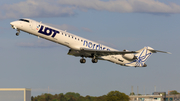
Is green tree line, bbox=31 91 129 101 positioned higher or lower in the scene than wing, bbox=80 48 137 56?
lower

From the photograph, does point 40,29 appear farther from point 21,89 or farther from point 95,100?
point 21,89

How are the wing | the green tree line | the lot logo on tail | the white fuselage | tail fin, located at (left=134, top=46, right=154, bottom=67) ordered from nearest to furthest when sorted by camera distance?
the white fuselage
the wing
the lot logo on tail
tail fin, located at (left=134, top=46, right=154, bottom=67)
the green tree line

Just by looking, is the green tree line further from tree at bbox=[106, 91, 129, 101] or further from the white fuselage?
the white fuselage

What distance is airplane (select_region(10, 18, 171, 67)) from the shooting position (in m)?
42.3

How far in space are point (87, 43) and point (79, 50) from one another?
1.69 meters

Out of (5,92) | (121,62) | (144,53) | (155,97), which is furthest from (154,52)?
(5,92)

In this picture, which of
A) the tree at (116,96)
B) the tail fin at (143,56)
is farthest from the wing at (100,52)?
the tree at (116,96)

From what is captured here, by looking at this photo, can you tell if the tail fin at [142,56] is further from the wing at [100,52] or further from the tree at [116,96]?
the tree at [116,96]

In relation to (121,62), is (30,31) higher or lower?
higher

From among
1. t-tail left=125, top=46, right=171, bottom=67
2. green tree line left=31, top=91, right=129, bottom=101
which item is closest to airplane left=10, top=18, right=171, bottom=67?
t-tail left=125, top=46, right=171, bottom=67

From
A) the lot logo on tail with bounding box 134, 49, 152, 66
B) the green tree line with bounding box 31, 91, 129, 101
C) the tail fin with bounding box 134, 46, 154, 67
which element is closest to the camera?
the lot logo on tail with bounding box 134, 49, 152, 66

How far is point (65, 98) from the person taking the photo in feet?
254

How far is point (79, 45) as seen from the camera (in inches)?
1774

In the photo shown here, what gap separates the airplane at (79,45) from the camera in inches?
1666
